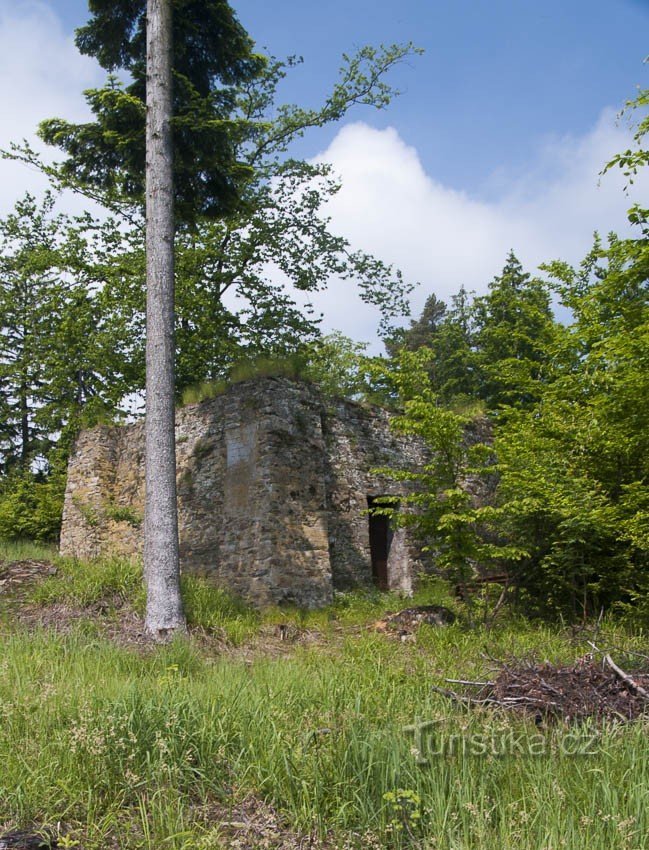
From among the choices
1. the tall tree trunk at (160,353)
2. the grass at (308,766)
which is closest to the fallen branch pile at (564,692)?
the grass at (308,766)

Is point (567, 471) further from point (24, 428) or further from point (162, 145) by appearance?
point (24, 428)

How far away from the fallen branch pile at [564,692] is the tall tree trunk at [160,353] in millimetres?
4526

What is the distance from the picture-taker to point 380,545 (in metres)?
14.8

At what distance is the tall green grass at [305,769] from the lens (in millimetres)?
3568

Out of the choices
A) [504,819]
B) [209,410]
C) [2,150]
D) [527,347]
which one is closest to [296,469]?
[209,410]

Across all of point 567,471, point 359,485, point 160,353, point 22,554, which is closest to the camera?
point 160,353

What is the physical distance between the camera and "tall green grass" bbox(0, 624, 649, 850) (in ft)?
11.7

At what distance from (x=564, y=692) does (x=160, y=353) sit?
259 inches

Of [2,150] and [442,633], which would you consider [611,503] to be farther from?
[2,150]

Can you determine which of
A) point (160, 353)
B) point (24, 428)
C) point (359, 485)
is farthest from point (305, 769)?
point (24, 428)

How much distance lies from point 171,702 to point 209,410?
29.1 ft

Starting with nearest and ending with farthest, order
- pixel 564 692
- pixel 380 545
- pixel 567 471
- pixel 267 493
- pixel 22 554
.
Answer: pixel 564 692
pixel 567 471
pixel 267 493
pixel 22 554
pixel 380 545

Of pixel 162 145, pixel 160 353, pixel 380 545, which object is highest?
pixel 162 145

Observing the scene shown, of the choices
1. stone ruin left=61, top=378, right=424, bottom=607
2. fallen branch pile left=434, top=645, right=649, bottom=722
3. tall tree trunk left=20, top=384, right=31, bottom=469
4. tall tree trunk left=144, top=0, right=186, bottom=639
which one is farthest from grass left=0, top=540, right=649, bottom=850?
tall tree trunk left=20, top=384, right=31, bottom=469
